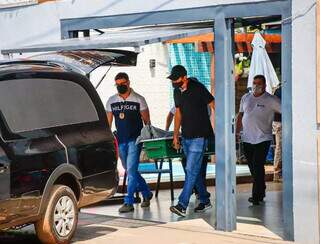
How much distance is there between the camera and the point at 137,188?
12000 millimetres

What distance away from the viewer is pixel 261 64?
16.2m

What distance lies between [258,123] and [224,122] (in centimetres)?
217

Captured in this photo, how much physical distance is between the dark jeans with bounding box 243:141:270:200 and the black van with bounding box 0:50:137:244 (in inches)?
109

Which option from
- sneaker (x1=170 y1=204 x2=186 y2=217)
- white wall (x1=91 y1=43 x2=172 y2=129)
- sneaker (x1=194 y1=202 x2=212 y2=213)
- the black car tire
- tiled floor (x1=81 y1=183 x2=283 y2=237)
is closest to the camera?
the black car tire

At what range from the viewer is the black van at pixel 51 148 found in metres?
8.20

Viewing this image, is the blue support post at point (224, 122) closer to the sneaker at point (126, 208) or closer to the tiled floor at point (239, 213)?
the tiled floor at point (239, 213)

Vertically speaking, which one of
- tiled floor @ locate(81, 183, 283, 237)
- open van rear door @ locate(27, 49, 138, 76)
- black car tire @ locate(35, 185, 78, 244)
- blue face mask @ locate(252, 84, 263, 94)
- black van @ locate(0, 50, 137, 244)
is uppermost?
open van rear door @ locate(27, 49, 138, 76)

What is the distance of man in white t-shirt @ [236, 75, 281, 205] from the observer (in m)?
11.7

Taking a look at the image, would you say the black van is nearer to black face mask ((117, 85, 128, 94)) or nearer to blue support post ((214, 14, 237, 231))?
blue support post ((214, 14, 237, 231))

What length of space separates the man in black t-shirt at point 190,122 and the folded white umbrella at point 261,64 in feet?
16.7

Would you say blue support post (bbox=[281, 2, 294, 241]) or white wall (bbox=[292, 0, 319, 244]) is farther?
blue support post (bbox=[281, 2, 294, 241])

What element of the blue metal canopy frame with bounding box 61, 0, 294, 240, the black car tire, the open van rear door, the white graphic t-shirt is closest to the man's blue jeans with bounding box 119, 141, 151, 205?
the white graphic t-shirt

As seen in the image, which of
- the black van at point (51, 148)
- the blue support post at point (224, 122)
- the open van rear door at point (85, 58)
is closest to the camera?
the black van at point (51, 148)

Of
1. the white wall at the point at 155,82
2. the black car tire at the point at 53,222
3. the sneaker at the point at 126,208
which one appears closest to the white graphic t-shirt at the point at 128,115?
the sneaker at the point at 126,208
